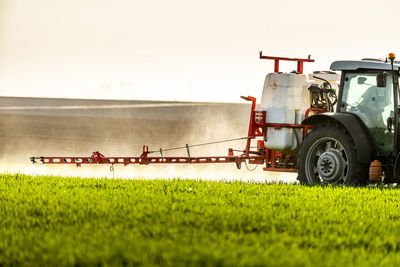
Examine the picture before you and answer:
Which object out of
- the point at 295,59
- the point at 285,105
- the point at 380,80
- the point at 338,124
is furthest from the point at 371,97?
the point at 295,59

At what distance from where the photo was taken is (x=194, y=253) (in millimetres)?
7270

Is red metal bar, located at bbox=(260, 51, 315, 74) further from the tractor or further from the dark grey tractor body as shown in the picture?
the dark grey tractor body

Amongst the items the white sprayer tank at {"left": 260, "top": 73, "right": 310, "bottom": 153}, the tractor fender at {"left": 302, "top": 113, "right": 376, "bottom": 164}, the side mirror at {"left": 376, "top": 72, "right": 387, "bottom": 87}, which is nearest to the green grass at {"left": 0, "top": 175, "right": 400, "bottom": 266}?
the tractor fender at {"left": 302, "top": 113, "right": 376, "bottom": 164}

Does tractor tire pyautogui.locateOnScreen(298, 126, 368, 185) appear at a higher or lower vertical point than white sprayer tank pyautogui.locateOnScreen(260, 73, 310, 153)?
lower

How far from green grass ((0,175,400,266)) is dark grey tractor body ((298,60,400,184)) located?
771mm

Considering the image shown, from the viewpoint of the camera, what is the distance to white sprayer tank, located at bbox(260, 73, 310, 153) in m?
15.6

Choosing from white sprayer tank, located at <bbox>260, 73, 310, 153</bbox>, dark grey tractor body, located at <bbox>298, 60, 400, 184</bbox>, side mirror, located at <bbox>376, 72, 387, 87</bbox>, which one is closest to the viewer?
side mirror, located at <bbox>376, 72, 387, 87</bbox>

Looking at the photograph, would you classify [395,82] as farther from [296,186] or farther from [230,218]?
[230,218]

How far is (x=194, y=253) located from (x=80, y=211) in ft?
9.36

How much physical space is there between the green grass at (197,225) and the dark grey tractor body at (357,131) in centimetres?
77

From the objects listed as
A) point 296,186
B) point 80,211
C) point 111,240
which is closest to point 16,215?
point 80,211

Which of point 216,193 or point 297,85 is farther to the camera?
point 297,85

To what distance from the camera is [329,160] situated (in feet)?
46.1

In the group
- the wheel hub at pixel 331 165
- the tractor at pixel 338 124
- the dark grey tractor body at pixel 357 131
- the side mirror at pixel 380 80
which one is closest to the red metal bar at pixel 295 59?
the tractor at pixel 338 124
